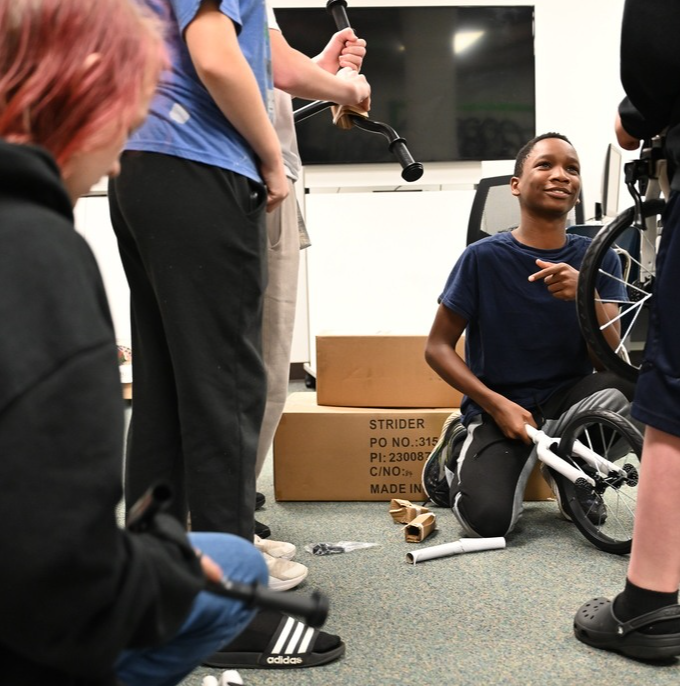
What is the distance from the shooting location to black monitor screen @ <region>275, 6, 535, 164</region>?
4629 mm

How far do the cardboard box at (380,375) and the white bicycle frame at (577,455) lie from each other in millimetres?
453

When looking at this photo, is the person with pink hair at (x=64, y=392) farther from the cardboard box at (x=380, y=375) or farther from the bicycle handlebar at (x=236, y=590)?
the cardboard box at (x=380, y=375)

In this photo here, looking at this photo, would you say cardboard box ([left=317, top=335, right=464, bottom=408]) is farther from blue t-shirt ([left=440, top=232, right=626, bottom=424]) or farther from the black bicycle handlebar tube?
the black bicycle handlebar tube

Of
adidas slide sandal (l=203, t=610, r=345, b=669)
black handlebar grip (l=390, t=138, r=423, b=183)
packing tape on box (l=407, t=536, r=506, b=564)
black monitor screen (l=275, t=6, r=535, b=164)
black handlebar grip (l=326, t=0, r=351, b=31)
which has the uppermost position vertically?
black monitor screen (l=275, t=6, r=535, b=164)

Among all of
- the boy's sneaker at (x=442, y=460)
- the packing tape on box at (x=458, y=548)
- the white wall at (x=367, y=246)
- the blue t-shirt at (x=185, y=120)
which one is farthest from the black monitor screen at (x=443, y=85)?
the blue t-shirt at (x=185, y=120)

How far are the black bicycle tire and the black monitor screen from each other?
3.45 metres

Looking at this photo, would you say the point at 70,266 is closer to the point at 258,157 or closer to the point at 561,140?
the point at 258,157

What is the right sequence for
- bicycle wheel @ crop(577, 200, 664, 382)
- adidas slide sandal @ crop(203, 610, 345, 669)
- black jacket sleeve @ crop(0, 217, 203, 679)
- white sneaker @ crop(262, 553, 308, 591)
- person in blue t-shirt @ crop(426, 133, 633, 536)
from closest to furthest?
1. black jacket sleeve @ crop(0, 217, 203, 679)
2. adidas slide sandal @ crop(203, 610, 345, 669)
3. bicycle wheel @ crop(577, 200, 664, 382)
4. white sneaker @ crop(262, 553, 308, 591)
5. person in blue t-shirt @ crop(426, 133, 633, 536)

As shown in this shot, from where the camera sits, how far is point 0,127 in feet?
1.86

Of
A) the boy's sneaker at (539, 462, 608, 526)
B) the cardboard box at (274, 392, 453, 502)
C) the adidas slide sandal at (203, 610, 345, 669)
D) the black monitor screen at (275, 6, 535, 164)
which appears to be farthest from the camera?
the black monitor screen at (275, 6, 535, 164)

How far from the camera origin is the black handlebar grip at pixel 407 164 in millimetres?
1440

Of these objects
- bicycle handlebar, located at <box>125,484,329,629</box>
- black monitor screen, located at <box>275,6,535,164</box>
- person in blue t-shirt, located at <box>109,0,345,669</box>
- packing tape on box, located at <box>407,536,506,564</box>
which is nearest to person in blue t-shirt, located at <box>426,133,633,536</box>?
packing tape on box, located at <box>407,536,506,564</box>

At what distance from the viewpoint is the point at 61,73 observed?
56 centimetres

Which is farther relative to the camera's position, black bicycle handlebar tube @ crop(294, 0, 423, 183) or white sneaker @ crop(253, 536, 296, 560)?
white sneaker @ crop(253, 536, 296, 560)
